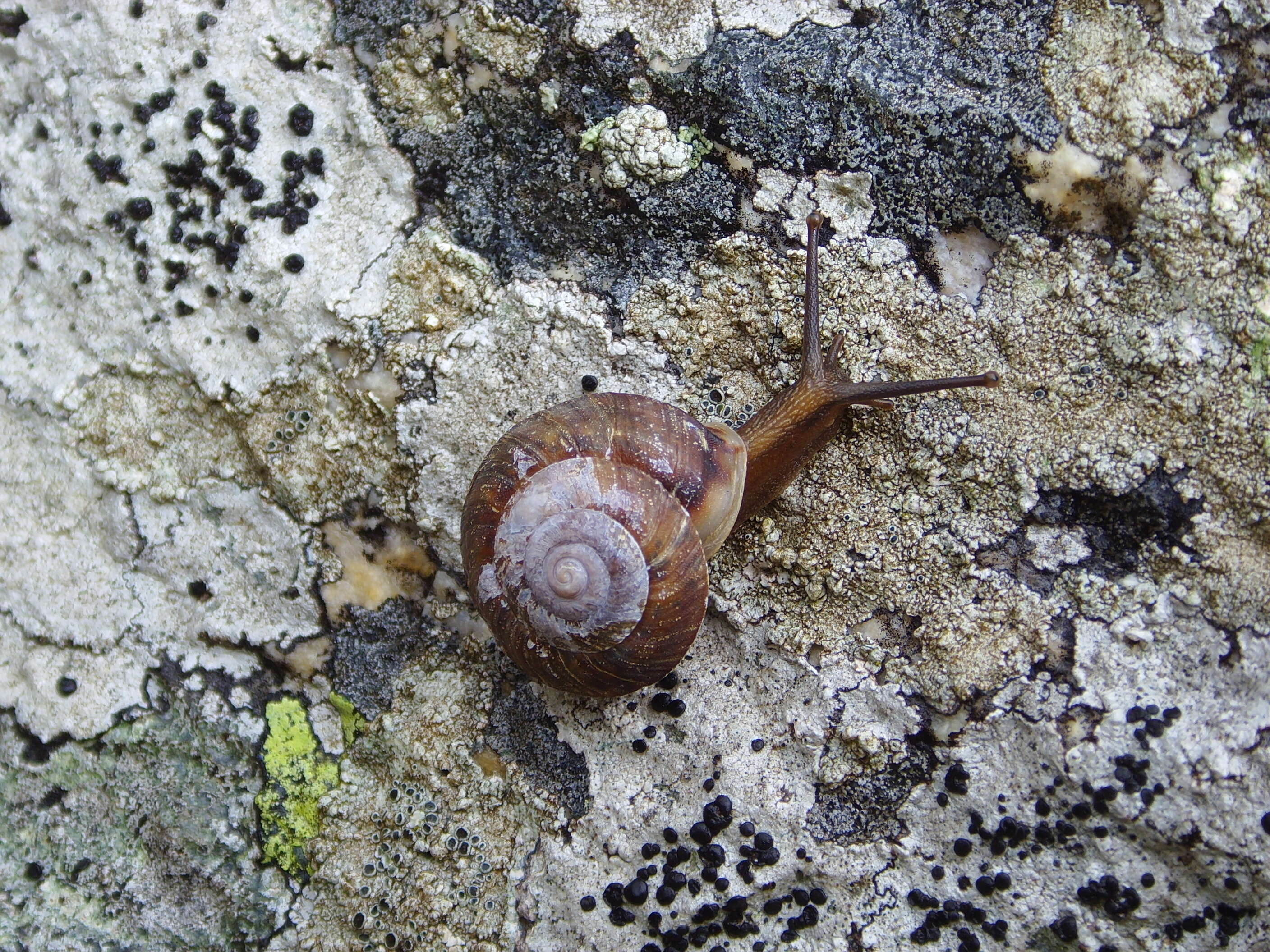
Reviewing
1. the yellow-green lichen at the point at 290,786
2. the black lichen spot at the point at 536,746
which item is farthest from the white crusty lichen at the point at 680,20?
the yellow-green lichen at the point at 290,786

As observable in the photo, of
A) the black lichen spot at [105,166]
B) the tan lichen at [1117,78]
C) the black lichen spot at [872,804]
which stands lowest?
the black lichen spot at [872,804]

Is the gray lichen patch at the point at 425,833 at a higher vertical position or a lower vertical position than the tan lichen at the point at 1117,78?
lower

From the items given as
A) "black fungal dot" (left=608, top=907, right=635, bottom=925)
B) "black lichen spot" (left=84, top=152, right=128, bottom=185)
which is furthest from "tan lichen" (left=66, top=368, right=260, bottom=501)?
"black fungal dot" (left=608, top=907, right=635, bottom=925)

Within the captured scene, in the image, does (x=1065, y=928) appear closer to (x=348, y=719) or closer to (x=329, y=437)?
(x=348, y=719)

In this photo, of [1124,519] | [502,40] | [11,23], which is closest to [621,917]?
[1124,519]

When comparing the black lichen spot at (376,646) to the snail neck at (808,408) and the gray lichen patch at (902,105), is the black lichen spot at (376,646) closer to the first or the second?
the snail neck at (808,408)

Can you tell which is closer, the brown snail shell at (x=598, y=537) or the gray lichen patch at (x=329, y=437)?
the brown snail shell at (x=598, y=537)

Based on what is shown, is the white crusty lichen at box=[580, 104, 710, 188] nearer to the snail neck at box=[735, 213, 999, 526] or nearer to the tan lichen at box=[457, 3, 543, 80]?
the tan lichen at box=[457, 3, 543, 80]
